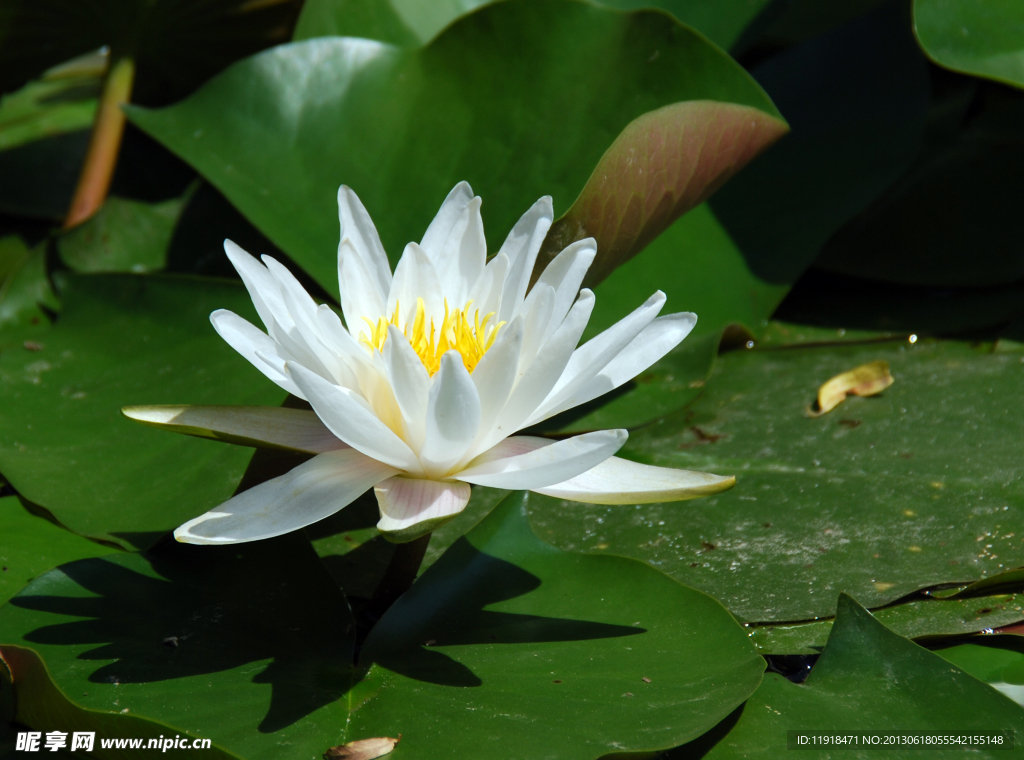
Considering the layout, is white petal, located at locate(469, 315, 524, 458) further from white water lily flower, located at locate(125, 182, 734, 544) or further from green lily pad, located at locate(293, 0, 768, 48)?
green lily pad, located at locate(293, 0, 768, 48)

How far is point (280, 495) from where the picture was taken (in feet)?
2.80

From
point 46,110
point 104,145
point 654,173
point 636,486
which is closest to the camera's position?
point 636,486

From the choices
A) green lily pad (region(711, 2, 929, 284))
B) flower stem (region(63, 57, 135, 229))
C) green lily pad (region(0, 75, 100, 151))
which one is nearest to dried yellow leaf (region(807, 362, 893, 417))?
green lily pad (region(711, 2, 929, 284))

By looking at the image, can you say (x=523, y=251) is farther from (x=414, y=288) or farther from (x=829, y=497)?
(x=829, y=497)

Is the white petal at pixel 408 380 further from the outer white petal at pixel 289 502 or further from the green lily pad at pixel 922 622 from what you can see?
the green lily pad at pixel 922 622

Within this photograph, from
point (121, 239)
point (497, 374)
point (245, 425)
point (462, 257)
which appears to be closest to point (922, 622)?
point (497, 374)

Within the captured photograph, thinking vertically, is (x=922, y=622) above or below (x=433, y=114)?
below

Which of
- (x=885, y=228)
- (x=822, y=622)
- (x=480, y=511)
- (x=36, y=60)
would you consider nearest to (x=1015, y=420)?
(x=822, y=622)

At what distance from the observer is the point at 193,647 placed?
2.98ft

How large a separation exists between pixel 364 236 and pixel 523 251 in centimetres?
24

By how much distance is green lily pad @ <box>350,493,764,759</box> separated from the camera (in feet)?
2.65

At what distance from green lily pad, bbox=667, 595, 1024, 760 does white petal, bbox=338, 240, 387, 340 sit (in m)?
0.66

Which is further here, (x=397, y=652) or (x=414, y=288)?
(x=414, y=288)

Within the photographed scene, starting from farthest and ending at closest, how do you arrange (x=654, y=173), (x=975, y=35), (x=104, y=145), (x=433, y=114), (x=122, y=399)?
1. (x=104, y=145)
2. (x=433, y=114)
3. (x=975, y=35)
4. (x=122, y=399)
5. (x=654, y=173)
